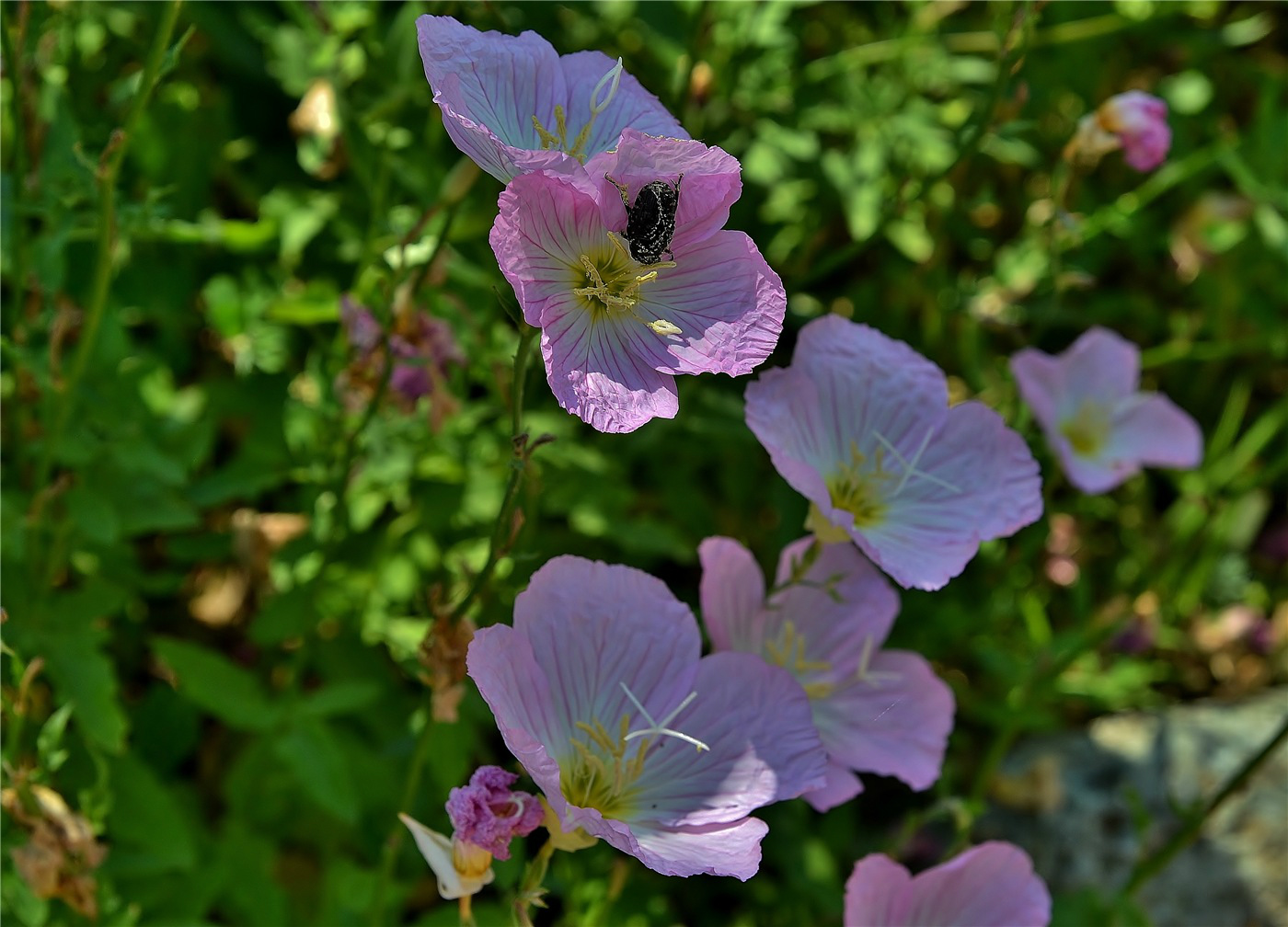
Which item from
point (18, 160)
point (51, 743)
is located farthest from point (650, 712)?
point (18, 160)

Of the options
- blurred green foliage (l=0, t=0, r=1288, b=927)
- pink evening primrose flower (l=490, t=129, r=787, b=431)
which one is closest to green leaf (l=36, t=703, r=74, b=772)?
blurred green foliage (l=0, t=0, r=1288, b=927)

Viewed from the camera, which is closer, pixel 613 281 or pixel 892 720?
pixel 613 281

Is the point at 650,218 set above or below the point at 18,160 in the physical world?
above

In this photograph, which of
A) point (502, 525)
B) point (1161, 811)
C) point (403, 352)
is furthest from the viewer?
point (1161, 811)

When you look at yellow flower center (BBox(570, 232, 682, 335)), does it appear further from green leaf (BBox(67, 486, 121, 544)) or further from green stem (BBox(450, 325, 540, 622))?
green leaf (BBox(67, 486, 121, 544))

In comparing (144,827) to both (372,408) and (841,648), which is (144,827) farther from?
(841,648)

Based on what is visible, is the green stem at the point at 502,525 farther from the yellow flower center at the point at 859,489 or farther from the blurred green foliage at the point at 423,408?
the yellow flower center at the point at 859,489
